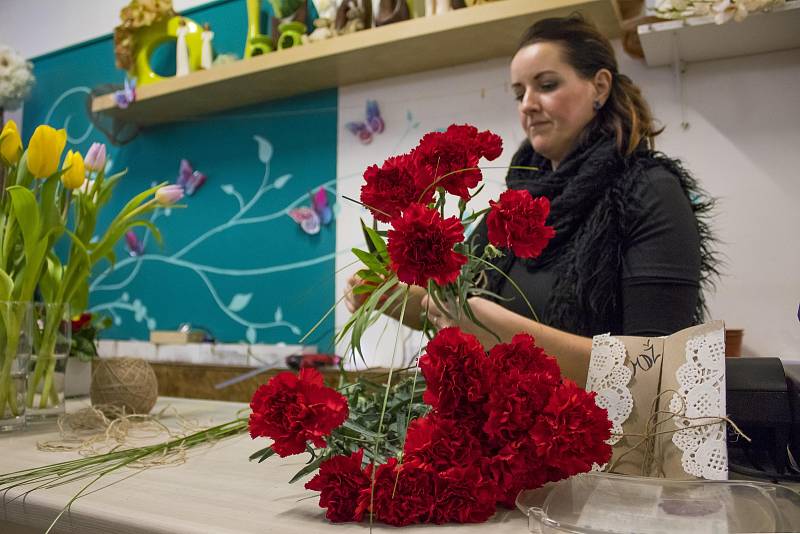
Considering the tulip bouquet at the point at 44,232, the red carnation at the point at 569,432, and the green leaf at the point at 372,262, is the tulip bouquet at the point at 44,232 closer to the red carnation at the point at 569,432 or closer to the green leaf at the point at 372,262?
the green leaf at the point at 372,262

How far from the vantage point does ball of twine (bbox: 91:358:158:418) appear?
1.29m

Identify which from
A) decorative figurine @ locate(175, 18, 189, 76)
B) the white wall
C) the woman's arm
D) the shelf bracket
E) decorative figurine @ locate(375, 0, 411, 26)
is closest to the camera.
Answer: the woman's arm

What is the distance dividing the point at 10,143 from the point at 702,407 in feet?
3.70

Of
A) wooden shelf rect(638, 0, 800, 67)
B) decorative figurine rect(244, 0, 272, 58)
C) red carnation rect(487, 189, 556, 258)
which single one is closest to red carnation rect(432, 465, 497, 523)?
red carnation rect(487, 189, 556, 258)

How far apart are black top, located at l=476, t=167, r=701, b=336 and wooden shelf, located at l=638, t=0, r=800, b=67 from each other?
733 mm

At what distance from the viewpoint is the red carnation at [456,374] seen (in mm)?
605

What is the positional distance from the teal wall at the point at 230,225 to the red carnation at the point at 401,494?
1998 mm

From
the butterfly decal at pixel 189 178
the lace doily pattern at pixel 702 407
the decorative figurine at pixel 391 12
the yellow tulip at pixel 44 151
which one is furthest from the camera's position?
the butterfly decal at pixel 189 178

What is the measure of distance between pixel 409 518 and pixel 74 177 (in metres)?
0.96

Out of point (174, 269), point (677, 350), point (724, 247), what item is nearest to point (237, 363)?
point (174, 269)

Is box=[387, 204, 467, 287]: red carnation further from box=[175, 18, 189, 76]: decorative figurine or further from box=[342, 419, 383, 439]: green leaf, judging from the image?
box=[175, 18, 189, 76]: decorative figurine

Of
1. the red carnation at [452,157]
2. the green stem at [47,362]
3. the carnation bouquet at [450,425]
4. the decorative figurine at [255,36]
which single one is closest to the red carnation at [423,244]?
the carnation bouquet at [450,425]

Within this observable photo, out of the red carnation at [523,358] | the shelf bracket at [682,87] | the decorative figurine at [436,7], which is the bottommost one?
the red carnation at [523,358]

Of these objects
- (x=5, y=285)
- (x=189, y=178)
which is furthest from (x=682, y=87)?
(x=189, y=178)
